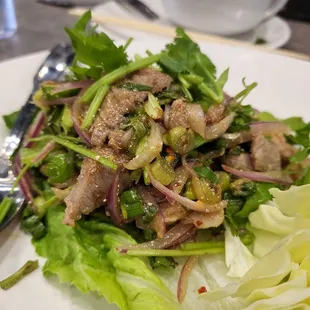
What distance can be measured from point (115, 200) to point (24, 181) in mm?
478

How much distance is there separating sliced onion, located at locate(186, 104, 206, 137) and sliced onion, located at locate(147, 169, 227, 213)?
0.92 feet

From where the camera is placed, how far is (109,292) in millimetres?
1654

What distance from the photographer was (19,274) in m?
1.75

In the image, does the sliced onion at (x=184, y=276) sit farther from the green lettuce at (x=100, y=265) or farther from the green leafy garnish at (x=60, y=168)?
the green leafy garnish at (x=60, y=168)

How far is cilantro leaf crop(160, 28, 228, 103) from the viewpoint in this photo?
206 cm

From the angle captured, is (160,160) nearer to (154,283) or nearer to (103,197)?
(103,197)

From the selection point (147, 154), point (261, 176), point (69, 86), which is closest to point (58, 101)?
point (69, 86)

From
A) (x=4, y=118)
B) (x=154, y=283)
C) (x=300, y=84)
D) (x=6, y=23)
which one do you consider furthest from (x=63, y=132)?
(x=6, y=23)

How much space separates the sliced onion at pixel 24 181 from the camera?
2068mm

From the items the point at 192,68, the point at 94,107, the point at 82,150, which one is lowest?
the point at 82,150

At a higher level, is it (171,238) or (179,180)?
(179,180)

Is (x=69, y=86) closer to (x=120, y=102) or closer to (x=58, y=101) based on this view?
(x=58, y=101)

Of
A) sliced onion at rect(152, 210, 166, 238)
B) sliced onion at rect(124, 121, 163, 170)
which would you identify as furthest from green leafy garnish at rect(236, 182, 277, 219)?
sliced onion at rect(124, 121, 163, 170)

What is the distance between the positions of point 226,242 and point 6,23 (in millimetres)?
3253
